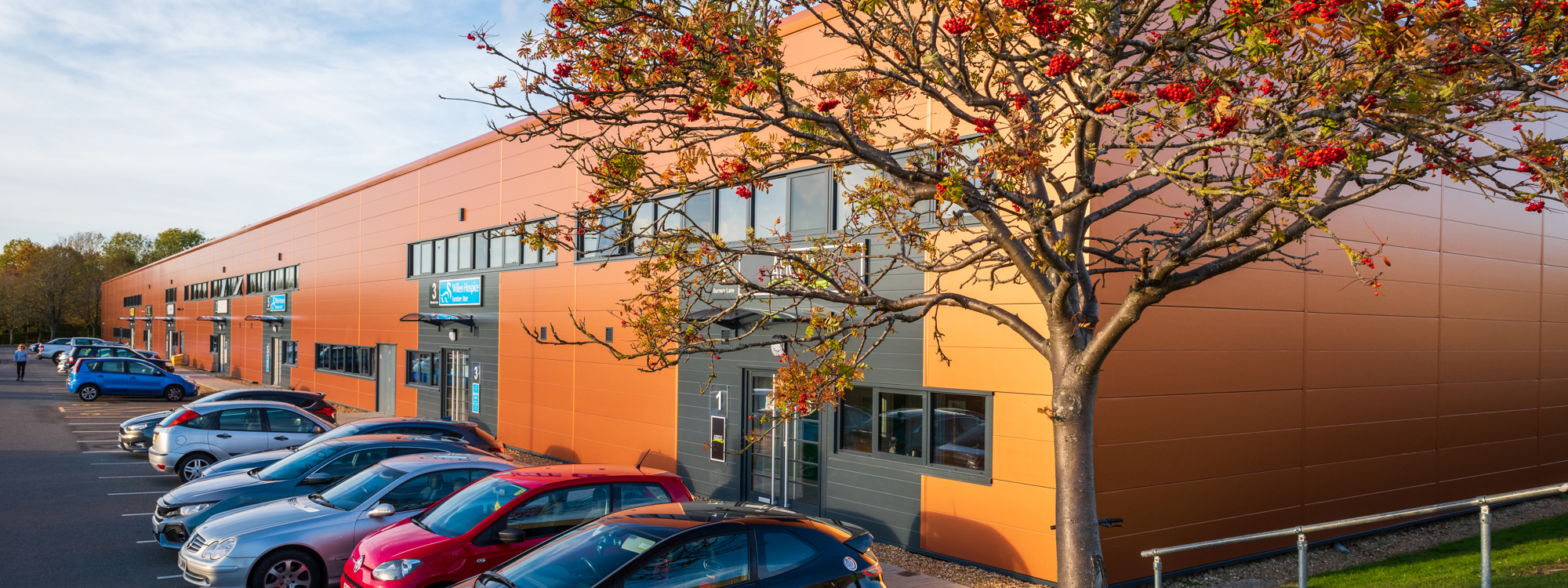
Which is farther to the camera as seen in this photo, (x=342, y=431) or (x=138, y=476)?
(x=138, y=476)

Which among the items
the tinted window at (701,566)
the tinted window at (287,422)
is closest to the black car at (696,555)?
the tinted window at (701,566)

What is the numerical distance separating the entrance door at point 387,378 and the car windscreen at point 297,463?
46.5 ft

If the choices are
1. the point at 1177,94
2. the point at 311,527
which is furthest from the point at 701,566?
the point at 311,527

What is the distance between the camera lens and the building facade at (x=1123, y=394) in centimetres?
974

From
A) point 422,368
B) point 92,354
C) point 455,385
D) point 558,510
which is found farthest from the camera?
point 92,354

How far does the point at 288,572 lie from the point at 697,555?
4.74m

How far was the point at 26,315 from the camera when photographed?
3125 inches

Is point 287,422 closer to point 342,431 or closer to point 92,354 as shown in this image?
point 342,431

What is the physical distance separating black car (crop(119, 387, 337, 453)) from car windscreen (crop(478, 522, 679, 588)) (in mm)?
13377

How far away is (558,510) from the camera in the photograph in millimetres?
7781

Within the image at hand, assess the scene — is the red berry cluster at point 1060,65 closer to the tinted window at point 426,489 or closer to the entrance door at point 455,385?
the tinted window at point 426,489

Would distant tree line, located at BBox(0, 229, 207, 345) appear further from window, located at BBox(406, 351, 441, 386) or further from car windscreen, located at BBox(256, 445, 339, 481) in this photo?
car windscreen, located at BBox(256, 445, 339, 481)

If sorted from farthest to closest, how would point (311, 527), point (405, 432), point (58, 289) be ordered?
point (58, 289) < point (405, 432) < point (311, 527)

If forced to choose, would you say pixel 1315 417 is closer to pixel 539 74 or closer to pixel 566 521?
pixel 566 521
